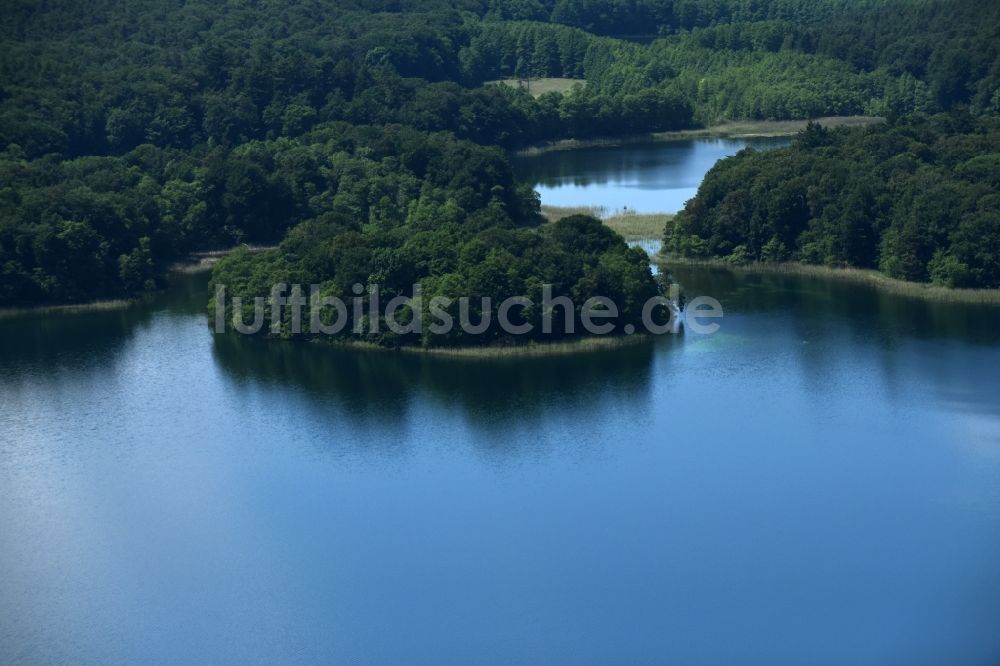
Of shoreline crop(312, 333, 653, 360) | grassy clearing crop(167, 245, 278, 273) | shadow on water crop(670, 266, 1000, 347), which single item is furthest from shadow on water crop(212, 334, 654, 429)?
grassy clearing crop(167, 245, 278, 273)

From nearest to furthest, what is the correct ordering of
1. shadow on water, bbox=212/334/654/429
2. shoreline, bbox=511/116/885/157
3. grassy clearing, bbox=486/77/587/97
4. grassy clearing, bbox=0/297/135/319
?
shadow on water, bbox=212/334/654/429
grassy clearing, bbox=0/297/135/319
shoreline, bbox=511/116/885/157
grassy clearing, bbox=486/77/587/97

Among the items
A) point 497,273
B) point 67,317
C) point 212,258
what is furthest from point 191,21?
point 497,273

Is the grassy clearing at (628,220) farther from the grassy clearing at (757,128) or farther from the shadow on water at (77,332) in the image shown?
the grassy clearing at (757,128)

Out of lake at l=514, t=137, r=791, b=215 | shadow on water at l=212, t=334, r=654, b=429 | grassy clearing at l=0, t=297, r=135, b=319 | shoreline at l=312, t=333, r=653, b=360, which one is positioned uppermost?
lake at l=514, t=137, r=791, b=215

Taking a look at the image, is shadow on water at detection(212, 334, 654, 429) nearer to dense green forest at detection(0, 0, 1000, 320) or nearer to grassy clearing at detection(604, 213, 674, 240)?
dense green forest at detection(0, 0, 1000, 320)

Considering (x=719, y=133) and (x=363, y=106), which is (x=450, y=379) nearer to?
(x=363, y=106)

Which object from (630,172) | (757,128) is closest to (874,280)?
(630,172)

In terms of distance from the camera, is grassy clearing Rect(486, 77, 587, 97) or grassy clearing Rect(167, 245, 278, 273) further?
grassy clearing Rect(486, 77, 587, 97)
